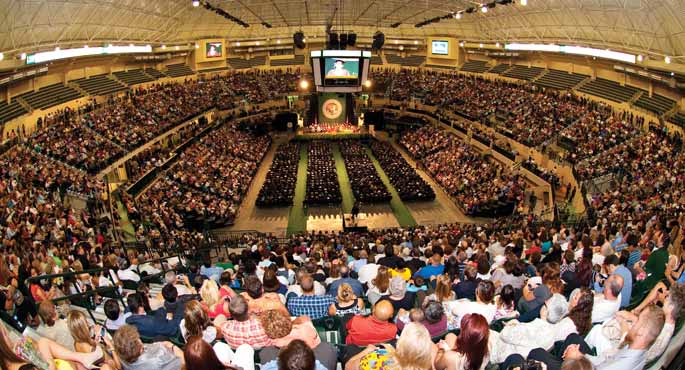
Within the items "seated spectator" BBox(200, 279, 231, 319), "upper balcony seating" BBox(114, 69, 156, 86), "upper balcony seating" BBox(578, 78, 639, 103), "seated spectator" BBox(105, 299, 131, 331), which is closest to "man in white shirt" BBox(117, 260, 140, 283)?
"seated spectator" BBox(105, 299, 131, 331)

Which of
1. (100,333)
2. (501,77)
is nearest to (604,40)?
(501,77)

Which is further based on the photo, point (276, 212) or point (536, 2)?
point (536, 2)

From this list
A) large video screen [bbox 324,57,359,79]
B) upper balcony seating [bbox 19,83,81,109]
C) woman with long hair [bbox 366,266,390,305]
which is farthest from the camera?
large video screen [bbox 324,57,359,79]

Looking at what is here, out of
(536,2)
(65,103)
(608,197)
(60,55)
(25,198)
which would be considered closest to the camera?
(25,198)

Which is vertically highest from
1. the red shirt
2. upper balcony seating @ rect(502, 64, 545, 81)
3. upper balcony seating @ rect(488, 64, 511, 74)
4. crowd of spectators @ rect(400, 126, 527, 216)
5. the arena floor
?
upper balcony seating @ rect(488, 64, 511, 74)

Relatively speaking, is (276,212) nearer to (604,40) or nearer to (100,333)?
(100,333)

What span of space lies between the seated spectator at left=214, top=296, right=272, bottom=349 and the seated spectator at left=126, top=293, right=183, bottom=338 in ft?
3.57

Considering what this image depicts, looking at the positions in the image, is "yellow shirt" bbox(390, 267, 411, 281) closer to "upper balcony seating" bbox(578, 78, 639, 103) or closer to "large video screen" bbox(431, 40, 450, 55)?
"upper balcony seating" bbox(578, 78, 639, 103)

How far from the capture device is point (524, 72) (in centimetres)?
4084

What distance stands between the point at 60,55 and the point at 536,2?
31.0m

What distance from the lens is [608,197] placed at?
17406mm

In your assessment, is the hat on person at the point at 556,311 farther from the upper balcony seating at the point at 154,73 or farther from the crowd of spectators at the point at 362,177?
the upper balcony seating at the point at 154,73

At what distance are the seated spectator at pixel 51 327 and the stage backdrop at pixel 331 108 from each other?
137 feet

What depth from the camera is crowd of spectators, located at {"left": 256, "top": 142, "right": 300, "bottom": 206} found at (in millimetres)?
25078
